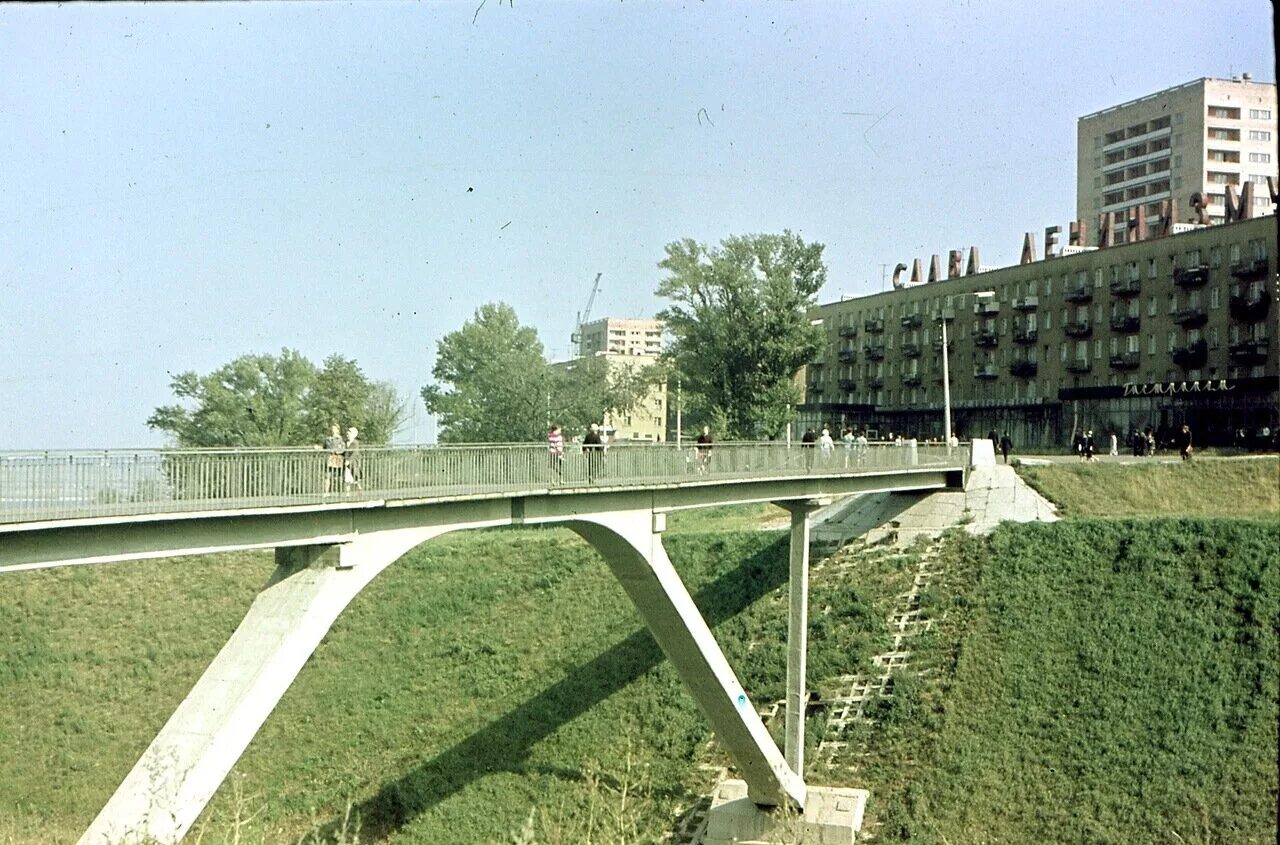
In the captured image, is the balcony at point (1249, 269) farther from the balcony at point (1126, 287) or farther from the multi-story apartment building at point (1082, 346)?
the balcony at point (1126, 287)

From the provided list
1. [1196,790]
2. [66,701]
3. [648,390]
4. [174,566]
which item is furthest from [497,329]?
[1196,790]

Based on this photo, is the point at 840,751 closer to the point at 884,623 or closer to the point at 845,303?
the point at 884,623

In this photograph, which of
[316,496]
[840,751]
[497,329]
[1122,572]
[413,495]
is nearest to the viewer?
[316,496]

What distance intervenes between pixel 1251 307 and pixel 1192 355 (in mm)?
3928

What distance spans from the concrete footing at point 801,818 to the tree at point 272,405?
108ft

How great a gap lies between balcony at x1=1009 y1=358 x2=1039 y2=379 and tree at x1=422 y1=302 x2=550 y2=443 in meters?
26.2

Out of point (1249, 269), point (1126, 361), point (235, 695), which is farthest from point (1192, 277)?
point (235, 695)

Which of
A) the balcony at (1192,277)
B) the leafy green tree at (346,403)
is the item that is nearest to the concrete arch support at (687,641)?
the leafy green tree at (346,403)

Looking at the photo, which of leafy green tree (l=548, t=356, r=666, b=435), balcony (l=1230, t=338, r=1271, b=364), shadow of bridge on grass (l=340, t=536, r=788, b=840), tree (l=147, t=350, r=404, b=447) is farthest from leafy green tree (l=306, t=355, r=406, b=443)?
balcony (l=1230, t=338, r=1271, b=364)

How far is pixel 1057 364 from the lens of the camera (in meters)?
68.4

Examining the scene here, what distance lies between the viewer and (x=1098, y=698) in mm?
29000

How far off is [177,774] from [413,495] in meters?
5.18

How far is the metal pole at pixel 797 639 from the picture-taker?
28750 millimetres

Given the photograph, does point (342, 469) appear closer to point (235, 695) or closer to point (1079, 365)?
point (235, 695)
